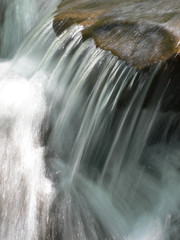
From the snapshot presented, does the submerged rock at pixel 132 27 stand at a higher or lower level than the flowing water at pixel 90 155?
higher

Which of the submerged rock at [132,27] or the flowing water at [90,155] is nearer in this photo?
the flowing water at [90,155]

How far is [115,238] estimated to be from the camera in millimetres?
3377

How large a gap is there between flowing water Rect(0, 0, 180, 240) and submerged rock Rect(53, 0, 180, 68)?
0.56ft

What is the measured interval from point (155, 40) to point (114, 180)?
6.18 ft

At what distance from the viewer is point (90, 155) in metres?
4.09

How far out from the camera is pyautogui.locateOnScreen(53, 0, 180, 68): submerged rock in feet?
11.9

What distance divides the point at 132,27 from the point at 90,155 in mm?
1934

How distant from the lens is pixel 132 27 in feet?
14.1

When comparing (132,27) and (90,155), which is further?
(132,27)

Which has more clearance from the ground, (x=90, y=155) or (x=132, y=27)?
(x=132, y=27)

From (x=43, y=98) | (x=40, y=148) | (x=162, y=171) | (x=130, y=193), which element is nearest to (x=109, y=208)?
(x=130, y=193)

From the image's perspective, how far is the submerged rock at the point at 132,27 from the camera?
3.63 meters

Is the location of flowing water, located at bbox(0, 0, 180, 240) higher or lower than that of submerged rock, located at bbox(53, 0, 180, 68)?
lower

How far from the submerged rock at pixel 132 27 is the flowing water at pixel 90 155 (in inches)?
6.8
